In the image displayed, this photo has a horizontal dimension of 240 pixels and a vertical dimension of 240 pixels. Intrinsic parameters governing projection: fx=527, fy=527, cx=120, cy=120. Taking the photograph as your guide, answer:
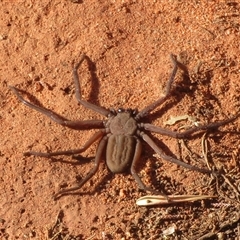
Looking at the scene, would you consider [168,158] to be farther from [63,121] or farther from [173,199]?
[63,121]

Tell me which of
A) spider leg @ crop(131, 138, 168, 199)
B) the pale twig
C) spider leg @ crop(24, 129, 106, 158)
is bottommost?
the pale twig

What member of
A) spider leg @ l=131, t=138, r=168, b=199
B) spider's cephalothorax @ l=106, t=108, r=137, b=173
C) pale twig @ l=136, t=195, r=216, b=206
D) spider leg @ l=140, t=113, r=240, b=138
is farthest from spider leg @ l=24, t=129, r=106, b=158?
pale twig @ l=136, t=195, r=216, b=206

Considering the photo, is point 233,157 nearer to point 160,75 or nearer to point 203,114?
point 203,114

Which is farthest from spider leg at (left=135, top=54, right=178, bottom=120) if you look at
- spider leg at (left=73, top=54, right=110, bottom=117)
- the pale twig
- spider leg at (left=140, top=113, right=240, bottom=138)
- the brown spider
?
the pale twig

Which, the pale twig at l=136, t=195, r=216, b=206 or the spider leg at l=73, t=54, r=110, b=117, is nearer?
the pale twig at l=136, t=195, r=216, b=206

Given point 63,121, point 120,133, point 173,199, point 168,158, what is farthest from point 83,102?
point 173,199

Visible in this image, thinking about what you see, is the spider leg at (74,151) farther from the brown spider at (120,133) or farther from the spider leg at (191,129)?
the spider leg at (191,129)

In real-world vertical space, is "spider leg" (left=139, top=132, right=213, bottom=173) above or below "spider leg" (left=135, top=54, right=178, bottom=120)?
below

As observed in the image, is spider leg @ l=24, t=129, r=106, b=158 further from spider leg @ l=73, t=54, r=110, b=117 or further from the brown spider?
spider leg @ l=73, t=54, r=110, b=117
